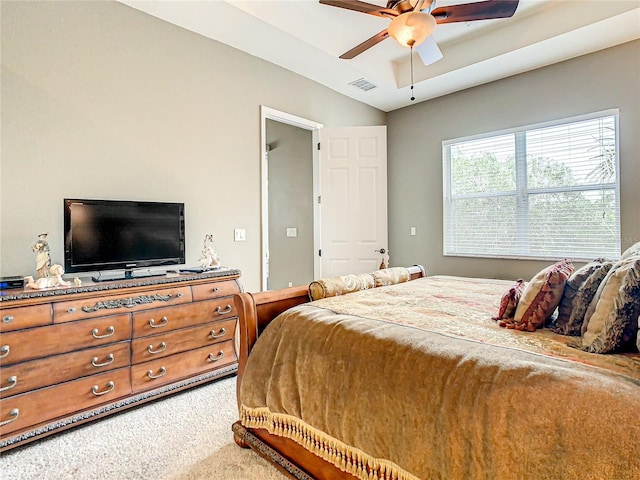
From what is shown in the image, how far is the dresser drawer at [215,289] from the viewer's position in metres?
2.54

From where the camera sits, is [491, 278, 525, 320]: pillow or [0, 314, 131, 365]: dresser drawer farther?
[0, 314, 131, 365]: dresser drawer

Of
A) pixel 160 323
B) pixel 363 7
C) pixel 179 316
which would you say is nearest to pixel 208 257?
pixel 179 316

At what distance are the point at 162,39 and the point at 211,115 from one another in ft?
2.21

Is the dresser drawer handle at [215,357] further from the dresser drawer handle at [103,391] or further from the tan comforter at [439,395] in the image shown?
the tan comforter at [439,395]

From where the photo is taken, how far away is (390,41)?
12.0ft

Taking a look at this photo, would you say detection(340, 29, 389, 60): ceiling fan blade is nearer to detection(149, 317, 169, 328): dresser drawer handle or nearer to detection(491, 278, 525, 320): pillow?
detection(491, 278, 525, 320): pillow

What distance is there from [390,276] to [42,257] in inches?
88.3

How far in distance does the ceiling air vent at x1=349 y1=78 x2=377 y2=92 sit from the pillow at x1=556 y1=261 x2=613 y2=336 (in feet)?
10.9

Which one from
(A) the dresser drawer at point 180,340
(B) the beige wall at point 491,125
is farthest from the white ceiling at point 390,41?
(A) the dresser drawer at point 180,340

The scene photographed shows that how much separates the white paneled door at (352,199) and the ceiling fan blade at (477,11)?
6.40 ft

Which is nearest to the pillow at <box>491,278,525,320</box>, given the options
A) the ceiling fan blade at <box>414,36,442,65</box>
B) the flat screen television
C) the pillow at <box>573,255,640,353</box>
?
the pillow at <box>573,255,640,353</box>

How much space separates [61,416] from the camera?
76.3 inches

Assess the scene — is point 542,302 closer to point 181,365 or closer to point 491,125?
point 181,365

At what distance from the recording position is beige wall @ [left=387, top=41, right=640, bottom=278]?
10.4 feet
